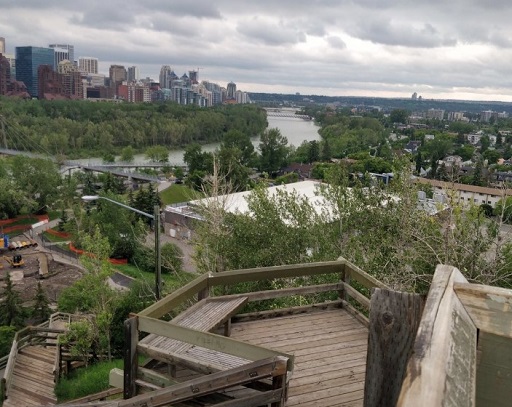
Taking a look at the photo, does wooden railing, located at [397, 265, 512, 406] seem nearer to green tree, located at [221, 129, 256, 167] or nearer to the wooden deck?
the wooden deck

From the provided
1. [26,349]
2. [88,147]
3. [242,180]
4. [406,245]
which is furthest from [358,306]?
[88,147]

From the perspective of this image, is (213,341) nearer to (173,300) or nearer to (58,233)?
(173,300)

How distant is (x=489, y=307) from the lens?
126cm

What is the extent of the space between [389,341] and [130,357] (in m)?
3.34

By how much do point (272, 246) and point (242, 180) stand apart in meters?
36.5

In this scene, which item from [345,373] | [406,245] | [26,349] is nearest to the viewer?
[345,373]

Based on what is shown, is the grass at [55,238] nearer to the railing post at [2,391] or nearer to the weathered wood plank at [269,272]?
the railing post at [2,391]

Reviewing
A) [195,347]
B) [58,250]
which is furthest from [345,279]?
[58,250]

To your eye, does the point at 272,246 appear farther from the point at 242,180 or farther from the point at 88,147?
the point at 88,147

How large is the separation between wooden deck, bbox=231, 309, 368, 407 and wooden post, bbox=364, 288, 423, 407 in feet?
10.3

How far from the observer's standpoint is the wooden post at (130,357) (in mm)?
4191

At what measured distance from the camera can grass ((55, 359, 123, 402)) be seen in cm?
1138

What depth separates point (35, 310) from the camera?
60.5ft

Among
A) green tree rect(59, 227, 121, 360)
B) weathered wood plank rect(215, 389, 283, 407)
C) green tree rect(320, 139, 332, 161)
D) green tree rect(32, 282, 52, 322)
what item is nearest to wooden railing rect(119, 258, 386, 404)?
weathered wood plank rect(215, 389, 283, 407)
